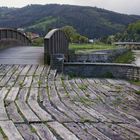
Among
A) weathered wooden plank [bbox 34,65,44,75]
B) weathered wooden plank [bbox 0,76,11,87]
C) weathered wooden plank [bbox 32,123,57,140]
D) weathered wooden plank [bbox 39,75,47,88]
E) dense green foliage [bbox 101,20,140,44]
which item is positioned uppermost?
weathered wooden plank [bbox 32,123,57,140]

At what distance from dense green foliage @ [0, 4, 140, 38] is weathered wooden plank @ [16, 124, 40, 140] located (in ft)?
429

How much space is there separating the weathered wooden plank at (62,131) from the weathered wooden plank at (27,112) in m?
0.38

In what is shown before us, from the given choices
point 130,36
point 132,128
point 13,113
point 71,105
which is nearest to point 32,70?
point 71,105

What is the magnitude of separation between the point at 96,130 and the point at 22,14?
193 metres

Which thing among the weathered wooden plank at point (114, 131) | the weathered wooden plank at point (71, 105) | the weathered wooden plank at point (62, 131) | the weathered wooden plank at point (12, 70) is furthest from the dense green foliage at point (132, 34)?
the weathered wooden plank at point (62, 131)

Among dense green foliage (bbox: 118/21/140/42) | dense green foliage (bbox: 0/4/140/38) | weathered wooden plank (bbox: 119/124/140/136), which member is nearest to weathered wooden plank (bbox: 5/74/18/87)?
weathered wooden plank (bbox: 119/124/140/136)

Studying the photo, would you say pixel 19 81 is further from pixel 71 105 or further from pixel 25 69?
pixel 71 105

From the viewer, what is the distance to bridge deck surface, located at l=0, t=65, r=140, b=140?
6.83m

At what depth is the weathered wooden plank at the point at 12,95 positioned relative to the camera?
903cm

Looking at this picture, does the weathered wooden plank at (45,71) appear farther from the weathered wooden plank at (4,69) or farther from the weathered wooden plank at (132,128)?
the weathered wooden plank at (132,128)

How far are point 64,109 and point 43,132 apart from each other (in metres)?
1.81

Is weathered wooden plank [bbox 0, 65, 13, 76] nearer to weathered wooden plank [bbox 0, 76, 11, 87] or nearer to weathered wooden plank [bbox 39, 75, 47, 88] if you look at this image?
weathered wooden plank [bbox 0, 76, 11, 87]

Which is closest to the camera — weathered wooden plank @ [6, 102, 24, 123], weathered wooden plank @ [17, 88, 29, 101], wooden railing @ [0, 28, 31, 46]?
weathered wooden plank @ [6, 102, 24, 123]

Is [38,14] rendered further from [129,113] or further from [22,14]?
[129,113]
